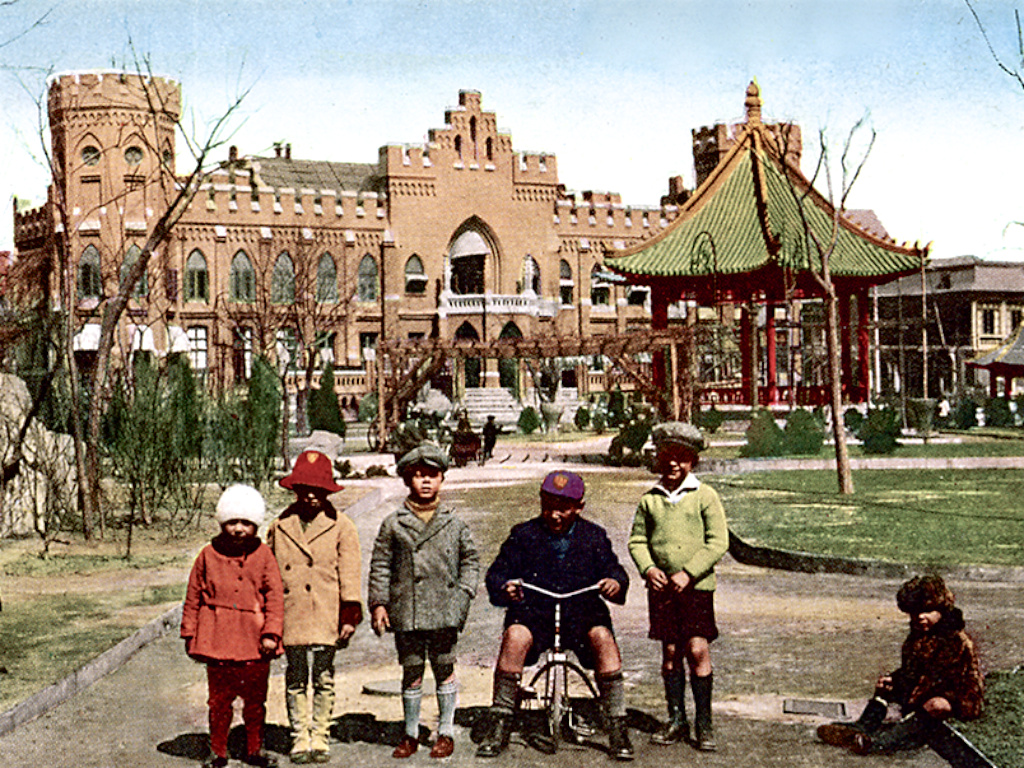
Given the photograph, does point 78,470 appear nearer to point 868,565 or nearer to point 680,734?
point 868,565

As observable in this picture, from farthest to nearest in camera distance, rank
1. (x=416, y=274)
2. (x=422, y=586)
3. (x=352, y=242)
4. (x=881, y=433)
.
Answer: (x=416, y=274) < (x=352, y=242) < (x=881, y=433) < (x=422, y=586)

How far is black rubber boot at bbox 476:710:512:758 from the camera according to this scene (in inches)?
270

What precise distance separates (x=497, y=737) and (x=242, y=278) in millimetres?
53274

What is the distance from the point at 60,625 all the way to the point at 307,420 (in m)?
32.7

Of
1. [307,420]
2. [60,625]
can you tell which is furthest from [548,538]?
[307,420]

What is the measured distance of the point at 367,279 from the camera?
200 ft

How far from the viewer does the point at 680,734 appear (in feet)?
23.5

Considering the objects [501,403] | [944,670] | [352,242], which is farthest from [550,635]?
[352,242]

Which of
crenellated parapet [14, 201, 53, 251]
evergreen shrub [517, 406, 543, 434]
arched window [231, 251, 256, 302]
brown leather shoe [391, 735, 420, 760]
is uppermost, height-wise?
crenellated parapet [14, 201, 53, 251]

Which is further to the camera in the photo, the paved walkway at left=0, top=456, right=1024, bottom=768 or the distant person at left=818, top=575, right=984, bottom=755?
the paved walkway at left=0, top=456, right=1024, bottom=768

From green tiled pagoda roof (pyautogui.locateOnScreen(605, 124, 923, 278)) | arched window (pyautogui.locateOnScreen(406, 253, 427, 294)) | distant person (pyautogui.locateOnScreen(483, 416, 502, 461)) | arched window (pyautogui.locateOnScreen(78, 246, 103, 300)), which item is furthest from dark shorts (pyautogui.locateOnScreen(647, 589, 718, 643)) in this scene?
arched window (pyautogui.locateOnScreen(406, 253, 427, 294))

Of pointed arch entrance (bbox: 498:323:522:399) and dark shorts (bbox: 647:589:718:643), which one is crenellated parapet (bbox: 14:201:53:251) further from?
dark shorts (bbox: 647:589:718:643)

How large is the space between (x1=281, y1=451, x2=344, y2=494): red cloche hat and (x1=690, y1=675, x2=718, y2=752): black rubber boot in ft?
6.38

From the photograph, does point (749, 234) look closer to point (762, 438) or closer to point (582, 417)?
point (762, 438)
